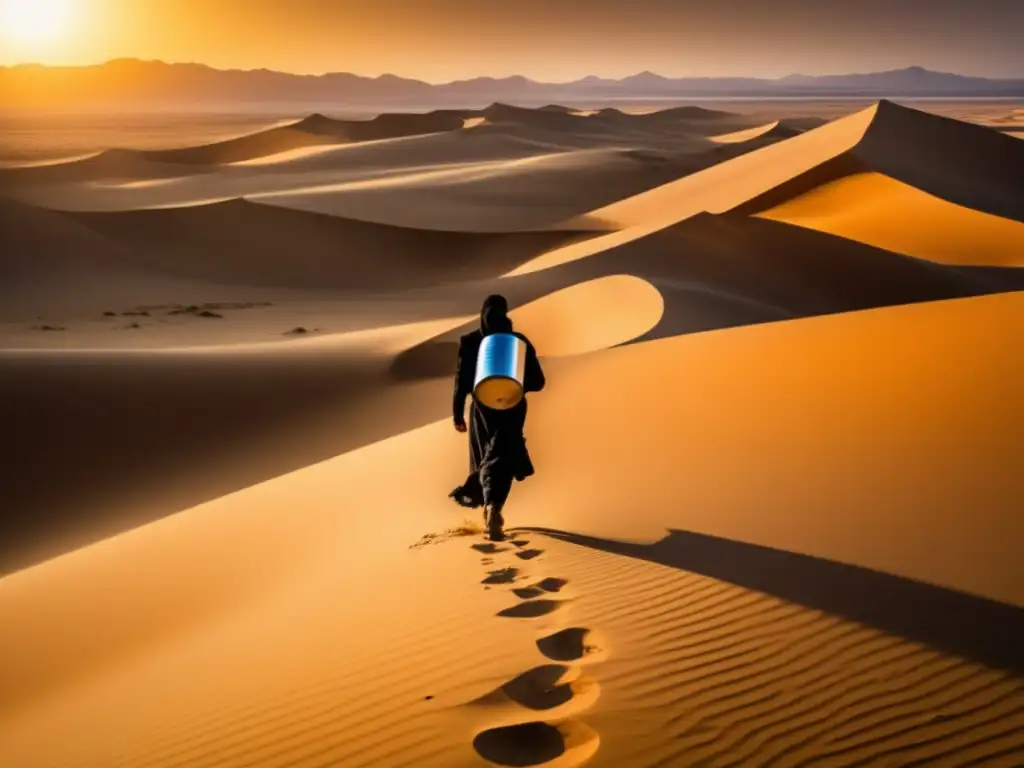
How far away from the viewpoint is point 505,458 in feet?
17.5

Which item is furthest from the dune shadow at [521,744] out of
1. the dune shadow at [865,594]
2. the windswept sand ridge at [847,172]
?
the windswept sand ridge at [847,172]

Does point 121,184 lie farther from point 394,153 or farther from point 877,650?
point 877,650

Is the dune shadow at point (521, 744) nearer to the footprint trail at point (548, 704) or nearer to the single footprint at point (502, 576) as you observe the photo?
the footprint trail at point (548, 704)

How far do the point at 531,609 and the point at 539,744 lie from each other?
105 centimetres

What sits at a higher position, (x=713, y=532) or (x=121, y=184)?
(x=121, y=184)

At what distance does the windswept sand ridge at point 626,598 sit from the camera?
3.27m

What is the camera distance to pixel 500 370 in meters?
4.71

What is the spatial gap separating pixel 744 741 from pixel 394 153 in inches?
2420

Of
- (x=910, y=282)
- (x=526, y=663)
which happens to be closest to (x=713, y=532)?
(x=526, y=663)

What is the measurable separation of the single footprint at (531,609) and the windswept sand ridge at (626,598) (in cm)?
3

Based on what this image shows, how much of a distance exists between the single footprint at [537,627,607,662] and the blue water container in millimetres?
1321

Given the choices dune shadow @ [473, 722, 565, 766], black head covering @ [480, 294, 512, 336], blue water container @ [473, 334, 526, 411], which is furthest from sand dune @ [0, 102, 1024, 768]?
black head covering @ [480, 294, 512, 336]

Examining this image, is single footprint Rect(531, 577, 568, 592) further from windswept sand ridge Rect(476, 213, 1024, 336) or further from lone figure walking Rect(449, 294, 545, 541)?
windswept sand ridge Rect(476, 213, 1024, 336)

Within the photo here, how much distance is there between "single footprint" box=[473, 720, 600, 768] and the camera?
299 centimetres
